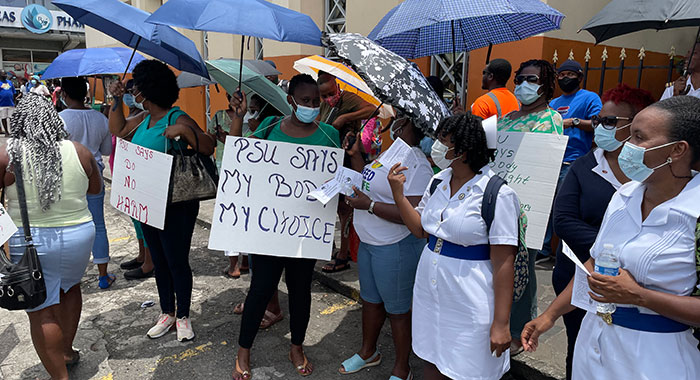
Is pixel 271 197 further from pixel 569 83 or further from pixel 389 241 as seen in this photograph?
pixel 569 83

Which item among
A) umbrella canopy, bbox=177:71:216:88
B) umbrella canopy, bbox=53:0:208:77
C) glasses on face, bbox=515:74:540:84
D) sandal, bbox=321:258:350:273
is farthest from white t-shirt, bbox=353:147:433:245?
umbrella canopy, bbox=177:71:216:88

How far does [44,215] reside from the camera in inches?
108

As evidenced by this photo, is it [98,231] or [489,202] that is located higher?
[489,202]

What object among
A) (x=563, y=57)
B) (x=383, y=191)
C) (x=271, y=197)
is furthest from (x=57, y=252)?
(x=563, y=57)

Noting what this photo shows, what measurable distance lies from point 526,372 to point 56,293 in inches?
115

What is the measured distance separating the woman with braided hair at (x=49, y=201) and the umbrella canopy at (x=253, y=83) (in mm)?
1193

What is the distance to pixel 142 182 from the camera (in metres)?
3.40

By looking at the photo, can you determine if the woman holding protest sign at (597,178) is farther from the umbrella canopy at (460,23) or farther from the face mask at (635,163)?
the umbrella canopy at (460,23)

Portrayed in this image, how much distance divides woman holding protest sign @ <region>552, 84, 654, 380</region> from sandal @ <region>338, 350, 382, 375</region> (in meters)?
1.62

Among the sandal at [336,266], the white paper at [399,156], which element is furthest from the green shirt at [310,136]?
the sandal at [336,266]

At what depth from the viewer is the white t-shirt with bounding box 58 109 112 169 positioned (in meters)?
4.36

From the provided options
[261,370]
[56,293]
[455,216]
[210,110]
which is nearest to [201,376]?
[261,370]

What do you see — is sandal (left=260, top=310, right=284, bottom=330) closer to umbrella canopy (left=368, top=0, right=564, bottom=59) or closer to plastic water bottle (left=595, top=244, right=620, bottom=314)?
umbrella canopy (left=368, top=0, right=564, bottom=59)

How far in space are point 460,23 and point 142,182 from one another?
271 cm
